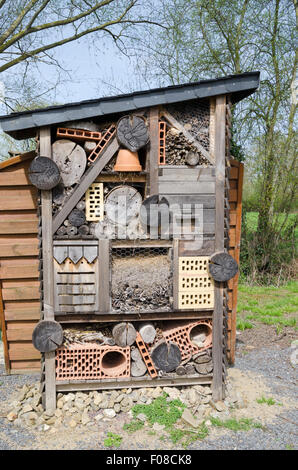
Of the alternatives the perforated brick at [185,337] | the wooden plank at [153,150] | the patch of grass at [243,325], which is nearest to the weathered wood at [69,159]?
the wooden plank at [153,150]

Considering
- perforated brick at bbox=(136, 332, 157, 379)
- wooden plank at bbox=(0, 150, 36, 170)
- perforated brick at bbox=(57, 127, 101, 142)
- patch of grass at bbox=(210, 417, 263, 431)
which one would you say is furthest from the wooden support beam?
patch of grass at bbox=(210, 417, 263, 431)

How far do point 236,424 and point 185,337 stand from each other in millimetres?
962

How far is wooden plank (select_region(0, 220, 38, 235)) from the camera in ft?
14.9

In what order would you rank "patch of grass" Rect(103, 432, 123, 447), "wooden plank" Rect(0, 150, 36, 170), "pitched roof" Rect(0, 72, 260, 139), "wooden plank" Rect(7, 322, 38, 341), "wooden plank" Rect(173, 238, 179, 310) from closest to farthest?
"patch of grass" Rect(103, 432, 123, 447)
"pitched roof" Rect(0, 72, 260, 139)
"wooden plank" Rect(173, 238, 179, 310)
"wooden plank" Rect(0, 150, 36, 170)
"wooden plank" Rect(7, 322, 38, 341)

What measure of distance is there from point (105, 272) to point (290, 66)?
26.3 feet

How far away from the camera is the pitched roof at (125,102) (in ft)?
11.3

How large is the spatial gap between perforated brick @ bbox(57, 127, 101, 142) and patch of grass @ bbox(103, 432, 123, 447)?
2857 millimetres

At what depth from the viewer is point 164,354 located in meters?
3.90

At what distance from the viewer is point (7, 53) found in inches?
302

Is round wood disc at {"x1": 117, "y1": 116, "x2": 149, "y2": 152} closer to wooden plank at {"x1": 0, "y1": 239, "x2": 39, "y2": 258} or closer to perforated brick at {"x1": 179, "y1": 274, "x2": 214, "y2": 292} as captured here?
perforated brick at {"x1": 179, "y1": 274, "x2": 214, "y2": 292}

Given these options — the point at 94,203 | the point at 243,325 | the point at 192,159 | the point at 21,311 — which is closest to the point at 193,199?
the point at 192,159

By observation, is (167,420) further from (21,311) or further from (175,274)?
(21,311)

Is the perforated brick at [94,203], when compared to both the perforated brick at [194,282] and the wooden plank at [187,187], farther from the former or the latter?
the perforated brick at [194,282]
